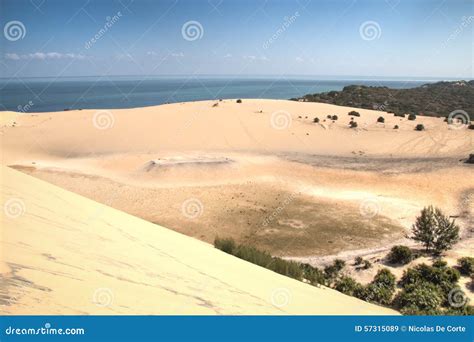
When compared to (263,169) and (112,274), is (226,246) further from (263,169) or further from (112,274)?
(263,169)

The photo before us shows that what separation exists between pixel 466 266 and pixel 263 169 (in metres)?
15.3

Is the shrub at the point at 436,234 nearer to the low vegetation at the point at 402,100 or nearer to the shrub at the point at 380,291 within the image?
the shrub at the point at 380,291

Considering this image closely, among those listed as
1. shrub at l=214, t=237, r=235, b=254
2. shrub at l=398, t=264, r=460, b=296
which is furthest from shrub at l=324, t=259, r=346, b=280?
shrub at l=214, t=237, r=235, b=254

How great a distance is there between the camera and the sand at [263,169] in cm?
1806

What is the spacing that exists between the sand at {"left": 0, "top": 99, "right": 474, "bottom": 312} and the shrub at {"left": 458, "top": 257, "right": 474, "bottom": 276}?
1.02 metres

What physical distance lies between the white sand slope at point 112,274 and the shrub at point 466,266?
6.23 meters

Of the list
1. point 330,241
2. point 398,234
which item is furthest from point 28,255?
point 398,234

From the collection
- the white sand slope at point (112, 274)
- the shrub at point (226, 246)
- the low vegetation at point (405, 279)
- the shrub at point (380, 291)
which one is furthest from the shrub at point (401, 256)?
the shrub at point (226, 246)

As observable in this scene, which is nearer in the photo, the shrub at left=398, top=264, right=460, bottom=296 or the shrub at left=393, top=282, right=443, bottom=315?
the shrub at left=393, top=282, right=443, bottom=315

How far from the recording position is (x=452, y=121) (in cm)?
3662

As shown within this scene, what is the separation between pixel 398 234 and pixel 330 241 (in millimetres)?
3380

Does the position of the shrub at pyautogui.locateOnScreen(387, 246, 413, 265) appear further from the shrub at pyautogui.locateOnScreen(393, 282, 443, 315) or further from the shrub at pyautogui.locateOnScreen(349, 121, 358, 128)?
the shrub at pyautogui.locateOnScreen(349, 121, 358, 128)

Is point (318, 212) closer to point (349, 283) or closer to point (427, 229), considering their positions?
point (427, 229)

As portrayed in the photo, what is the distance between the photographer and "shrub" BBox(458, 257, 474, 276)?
1267 centimetres
